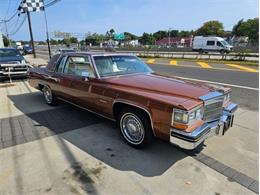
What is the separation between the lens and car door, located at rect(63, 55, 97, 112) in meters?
4.23

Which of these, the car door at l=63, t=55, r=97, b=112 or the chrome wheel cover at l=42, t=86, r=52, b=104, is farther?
the chrome wheel cover at l=42, t=86, r=52, b=104

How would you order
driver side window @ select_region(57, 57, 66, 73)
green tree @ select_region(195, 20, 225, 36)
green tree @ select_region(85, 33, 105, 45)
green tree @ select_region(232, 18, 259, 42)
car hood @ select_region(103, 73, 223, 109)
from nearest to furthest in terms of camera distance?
car hood @ select_region(103, 73, 223, 109) → driver side window @ select_region(57, 57, 66, 73) → green tree @ select_region(232, 18, 259, 42) → green tree @ select_region(85, 33, 105, 45) → green tree @ select_region(195, 20, 225, 36)

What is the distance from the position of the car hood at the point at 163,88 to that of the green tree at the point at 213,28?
9559 cm

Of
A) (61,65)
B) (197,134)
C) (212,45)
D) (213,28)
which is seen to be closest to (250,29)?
(213,28)

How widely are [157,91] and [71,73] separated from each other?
95.6 inches

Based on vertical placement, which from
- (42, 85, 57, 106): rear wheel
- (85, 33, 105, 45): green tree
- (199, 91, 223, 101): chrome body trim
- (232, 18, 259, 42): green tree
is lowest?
(42, 85, 57, 106): rear wheel

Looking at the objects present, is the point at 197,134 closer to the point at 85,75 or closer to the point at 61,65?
the point at 85,75

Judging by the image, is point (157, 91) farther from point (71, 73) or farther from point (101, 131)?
point (71, 73)

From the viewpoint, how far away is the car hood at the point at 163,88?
9.86 ft

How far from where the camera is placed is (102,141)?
3.91 metres

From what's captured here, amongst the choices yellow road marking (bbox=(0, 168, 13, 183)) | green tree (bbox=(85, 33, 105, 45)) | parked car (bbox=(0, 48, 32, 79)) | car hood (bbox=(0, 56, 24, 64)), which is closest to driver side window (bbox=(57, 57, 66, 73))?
yellow road marking (bbox=(0, 168, 13, 183))

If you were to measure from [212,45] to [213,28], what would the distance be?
214 ft

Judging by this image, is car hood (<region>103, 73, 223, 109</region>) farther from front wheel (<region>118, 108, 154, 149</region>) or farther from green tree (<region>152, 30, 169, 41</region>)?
green tree (<region>152, 30, 169, 41</region>)

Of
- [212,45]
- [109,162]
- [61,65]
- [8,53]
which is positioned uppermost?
[212,45]
